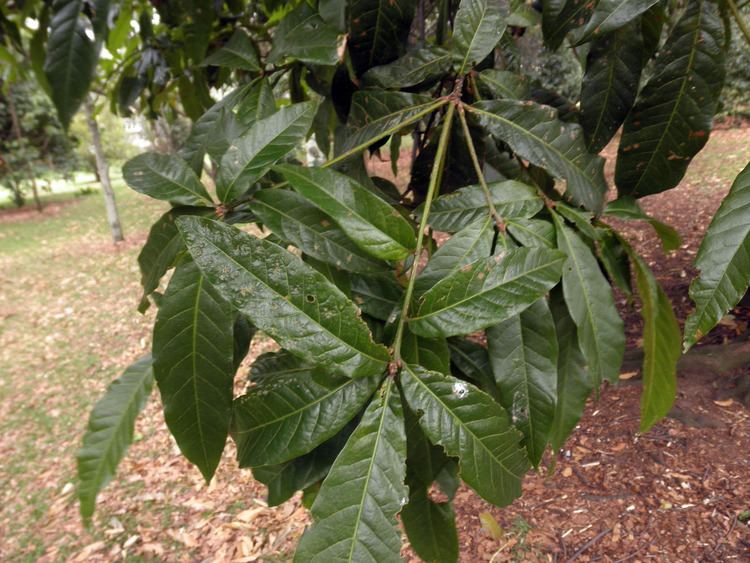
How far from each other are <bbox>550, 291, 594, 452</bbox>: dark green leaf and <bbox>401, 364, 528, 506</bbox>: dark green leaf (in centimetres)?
24

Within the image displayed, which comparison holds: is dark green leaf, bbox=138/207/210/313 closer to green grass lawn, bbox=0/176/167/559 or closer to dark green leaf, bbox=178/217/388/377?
dark green leaf, bbox=178/217/388/377

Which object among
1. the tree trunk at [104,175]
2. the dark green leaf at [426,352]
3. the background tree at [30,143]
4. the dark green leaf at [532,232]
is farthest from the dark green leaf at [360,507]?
the background tree at [30,143]

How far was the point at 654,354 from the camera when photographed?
2.27 ft

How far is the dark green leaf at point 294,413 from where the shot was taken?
0.57 meters

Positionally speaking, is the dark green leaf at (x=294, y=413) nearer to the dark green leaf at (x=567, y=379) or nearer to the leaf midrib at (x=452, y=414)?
the leaf midrib at (x=452, y=414)

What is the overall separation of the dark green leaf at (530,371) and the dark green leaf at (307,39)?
19.9 inches

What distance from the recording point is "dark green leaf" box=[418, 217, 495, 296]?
62 centimetres

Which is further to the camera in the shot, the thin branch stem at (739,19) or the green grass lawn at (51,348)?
the green grass lawn at (51,348)

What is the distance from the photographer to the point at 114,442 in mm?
890

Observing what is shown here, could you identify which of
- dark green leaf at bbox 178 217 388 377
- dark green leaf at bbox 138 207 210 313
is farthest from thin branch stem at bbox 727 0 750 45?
dark green leaf at bbox 138 207 210 313

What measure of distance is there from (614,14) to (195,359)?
70cm

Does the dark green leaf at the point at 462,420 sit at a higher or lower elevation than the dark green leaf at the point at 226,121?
lower

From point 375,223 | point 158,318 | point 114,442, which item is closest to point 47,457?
point 114,442

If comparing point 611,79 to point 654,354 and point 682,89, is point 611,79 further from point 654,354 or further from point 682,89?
point 654,354
